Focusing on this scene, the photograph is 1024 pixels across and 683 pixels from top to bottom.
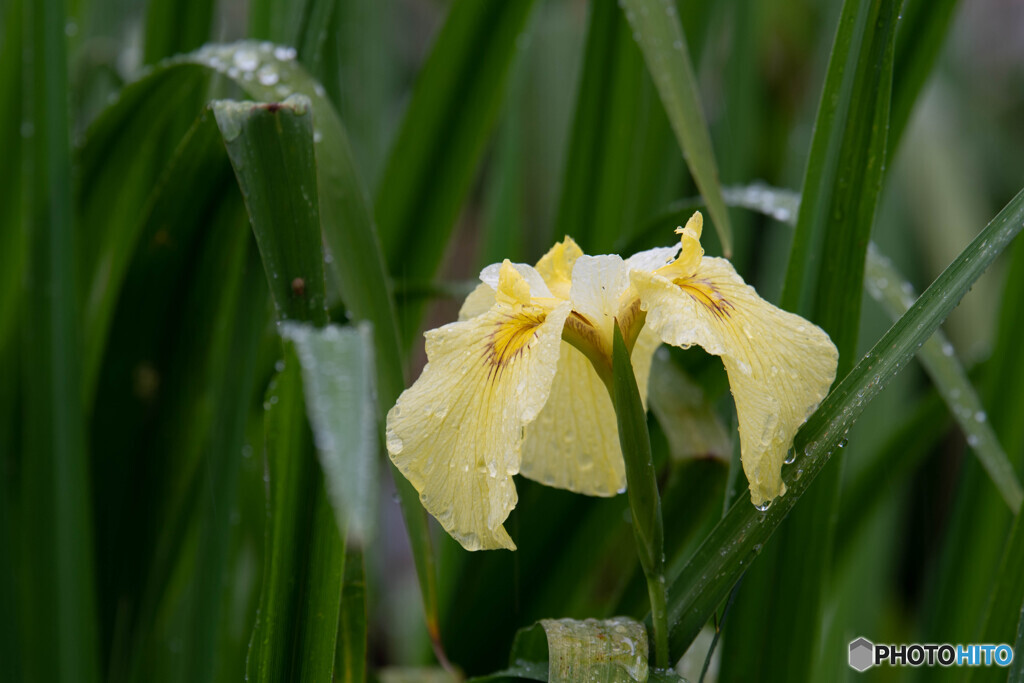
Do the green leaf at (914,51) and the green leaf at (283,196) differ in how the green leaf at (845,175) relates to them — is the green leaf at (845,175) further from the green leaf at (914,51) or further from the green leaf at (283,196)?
the green leaf at (283,196)

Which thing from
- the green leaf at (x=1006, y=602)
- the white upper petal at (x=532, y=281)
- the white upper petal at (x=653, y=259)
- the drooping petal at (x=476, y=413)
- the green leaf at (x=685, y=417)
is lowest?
the green leaf at (x=1006, y=602)

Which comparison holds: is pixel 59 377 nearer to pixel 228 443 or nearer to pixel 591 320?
pixel 228 443

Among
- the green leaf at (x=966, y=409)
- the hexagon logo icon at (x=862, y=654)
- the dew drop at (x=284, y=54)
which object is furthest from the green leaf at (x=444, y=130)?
the hexagon logo icon at (x=862, y=654)

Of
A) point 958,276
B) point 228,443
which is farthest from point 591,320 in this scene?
point 228,443

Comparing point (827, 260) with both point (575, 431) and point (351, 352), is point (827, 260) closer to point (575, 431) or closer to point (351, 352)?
point (575, 431)

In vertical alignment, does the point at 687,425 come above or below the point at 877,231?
below

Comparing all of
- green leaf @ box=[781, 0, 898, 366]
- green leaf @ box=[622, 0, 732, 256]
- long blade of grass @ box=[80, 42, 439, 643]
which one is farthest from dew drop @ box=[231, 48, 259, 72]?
green leaf @ box=[781, 0, 898, 366]

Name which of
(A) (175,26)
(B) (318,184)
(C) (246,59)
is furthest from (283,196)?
(A) (175,26)
